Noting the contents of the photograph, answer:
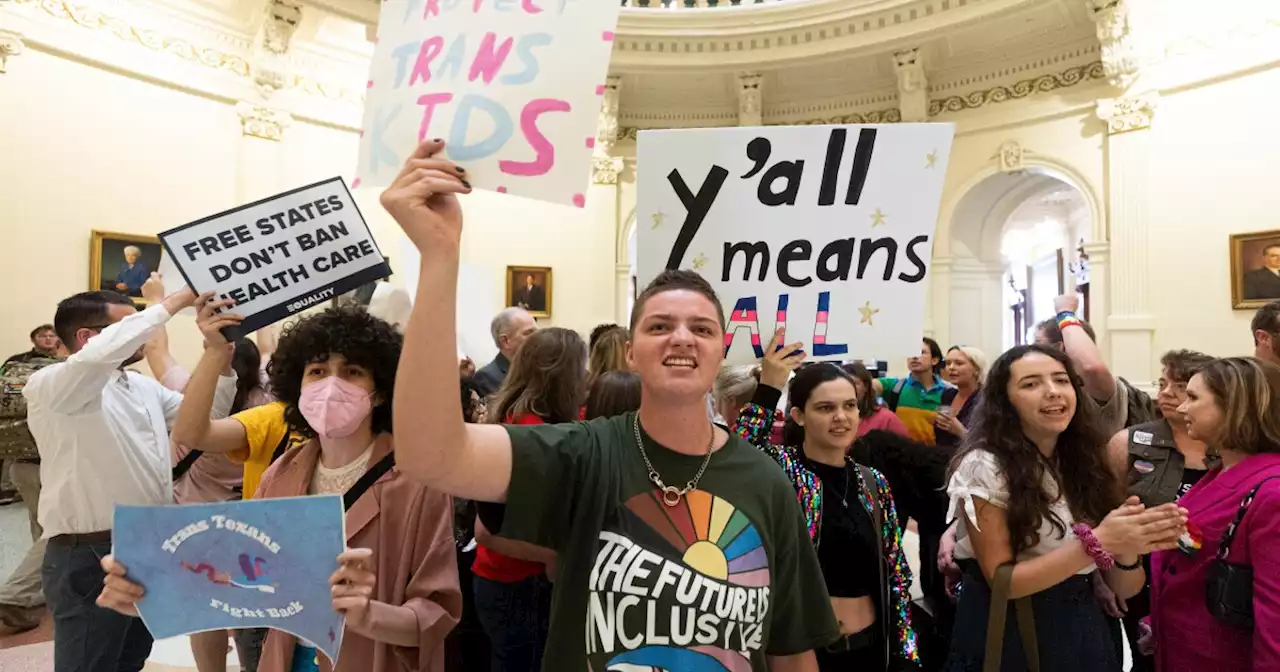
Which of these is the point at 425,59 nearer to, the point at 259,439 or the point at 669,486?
the point at 669,486

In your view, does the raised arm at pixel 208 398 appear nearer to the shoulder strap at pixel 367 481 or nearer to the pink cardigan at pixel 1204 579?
the shoulder strap at pixel 367 481

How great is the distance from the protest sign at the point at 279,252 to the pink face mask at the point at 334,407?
1.19 ft

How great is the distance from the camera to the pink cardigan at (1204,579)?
5.79ft

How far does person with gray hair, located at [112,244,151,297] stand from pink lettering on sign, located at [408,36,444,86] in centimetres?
686

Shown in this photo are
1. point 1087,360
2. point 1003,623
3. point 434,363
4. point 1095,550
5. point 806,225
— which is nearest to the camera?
point 434,363

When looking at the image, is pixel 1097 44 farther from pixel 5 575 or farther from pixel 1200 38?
pixel 5 575

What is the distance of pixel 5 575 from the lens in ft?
15.1

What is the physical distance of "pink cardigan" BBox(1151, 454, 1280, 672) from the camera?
1.76 meters

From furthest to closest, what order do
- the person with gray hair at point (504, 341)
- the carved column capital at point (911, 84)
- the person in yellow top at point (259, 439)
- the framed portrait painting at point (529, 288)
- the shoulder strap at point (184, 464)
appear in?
1. the framed portrait painting at point (529, 288)
2. the carved column capital at point (911, 84)
3. the person with gray hair at point (504, 341)
4. the shoulder strap at point (184, 464)
5. the person in yellow top at point (259, 439)

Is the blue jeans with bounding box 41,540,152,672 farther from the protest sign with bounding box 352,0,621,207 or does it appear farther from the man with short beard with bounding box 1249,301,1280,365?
the man with short beard with bounding box 1249,301,1280,365

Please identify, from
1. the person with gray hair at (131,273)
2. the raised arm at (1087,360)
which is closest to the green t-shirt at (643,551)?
the raised arm at (1087,360)

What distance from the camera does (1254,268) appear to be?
278 inches

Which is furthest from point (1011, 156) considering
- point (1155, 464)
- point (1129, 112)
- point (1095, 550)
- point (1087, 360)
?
point (1095, 550)

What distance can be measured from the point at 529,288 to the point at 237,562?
28.5 feet
